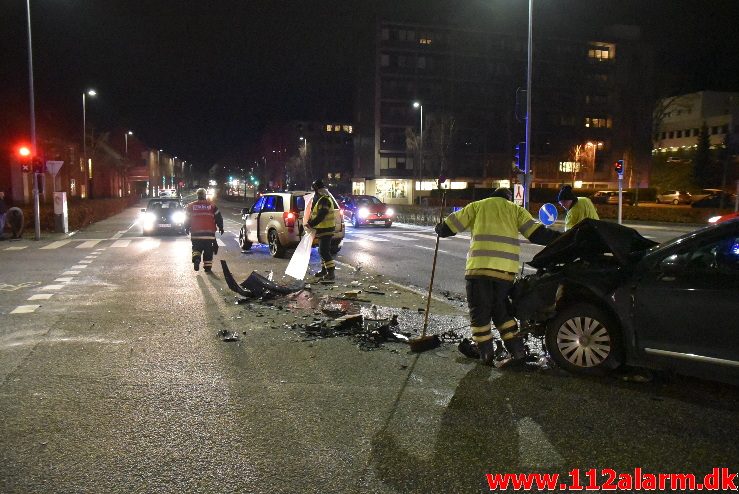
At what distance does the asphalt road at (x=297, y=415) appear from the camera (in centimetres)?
393

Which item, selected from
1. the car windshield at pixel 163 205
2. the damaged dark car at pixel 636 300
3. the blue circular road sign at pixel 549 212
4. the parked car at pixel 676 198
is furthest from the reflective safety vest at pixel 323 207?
the parked car at pixel 676 198

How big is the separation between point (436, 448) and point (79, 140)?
55.2 metres

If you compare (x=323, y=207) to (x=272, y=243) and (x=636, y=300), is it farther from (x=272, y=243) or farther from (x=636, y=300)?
(x=636, y=300)

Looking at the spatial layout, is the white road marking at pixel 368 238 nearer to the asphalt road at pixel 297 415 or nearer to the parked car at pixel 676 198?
the asphalt road at pixel 297 415

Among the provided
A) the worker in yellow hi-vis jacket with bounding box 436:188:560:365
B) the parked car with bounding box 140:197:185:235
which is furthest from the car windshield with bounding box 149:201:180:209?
the worker in yellow hi-vis jacket with bounding box 436:188:560:365

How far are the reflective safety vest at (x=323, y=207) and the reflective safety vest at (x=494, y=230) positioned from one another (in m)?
6.32

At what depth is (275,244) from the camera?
656 inches

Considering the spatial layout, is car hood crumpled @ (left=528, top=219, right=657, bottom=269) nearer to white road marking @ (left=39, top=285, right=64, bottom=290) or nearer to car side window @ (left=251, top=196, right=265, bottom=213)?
white road marking @ (left=39, top=285, right=64, bottom=290)

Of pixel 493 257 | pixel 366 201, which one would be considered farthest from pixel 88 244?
pixel 493 257

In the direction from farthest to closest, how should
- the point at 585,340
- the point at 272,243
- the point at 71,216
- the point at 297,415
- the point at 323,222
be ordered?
1. the point at 71,216
2. the point at 272,243
3. the point at 323,222
4. the point at 585,340
5. the point at 297,415

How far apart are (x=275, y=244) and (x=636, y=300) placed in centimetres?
1226

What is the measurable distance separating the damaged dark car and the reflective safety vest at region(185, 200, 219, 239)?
857 cm

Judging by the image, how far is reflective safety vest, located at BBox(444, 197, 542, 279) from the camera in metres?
6.14

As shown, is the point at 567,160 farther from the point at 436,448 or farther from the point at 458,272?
the point at 436,448
